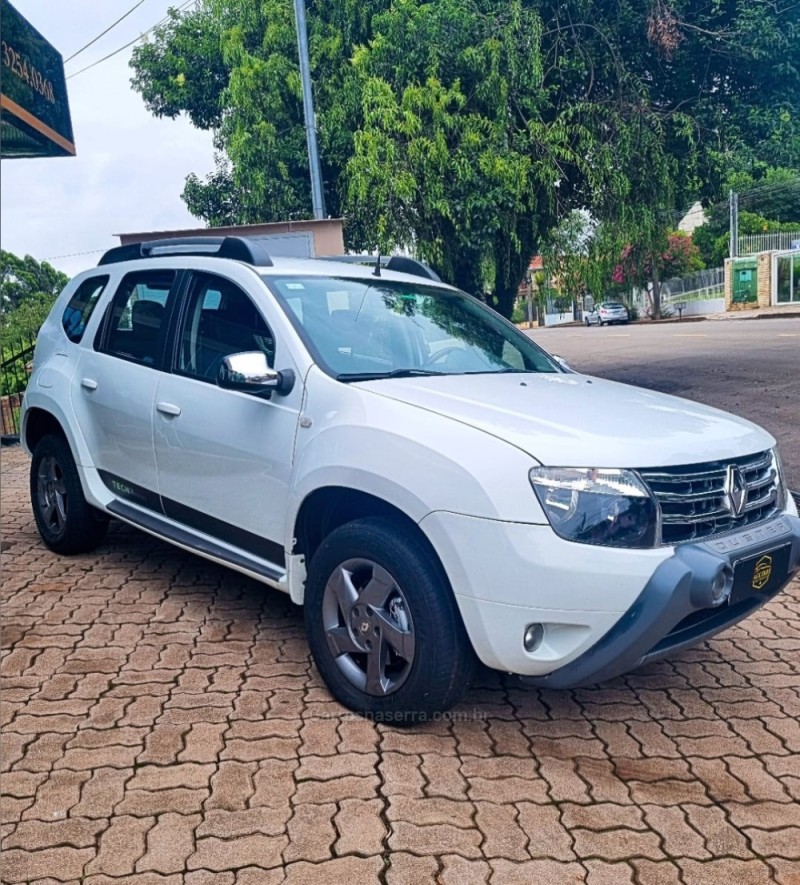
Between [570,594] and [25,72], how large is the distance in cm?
840

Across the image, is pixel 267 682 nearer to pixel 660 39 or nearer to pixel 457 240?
pixel 457 240

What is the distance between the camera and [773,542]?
10.6 feet

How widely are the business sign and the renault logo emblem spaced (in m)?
7.23

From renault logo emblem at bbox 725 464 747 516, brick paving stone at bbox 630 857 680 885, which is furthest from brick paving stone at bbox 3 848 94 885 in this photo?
renault logo emblem at bbox 725 464 747 516

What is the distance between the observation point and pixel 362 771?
10.2 feet

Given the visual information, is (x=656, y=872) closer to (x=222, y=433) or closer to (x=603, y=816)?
(x=603, y=816)

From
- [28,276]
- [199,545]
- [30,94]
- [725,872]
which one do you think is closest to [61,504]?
[199,545]

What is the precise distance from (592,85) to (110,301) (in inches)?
371

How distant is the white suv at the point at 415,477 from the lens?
292 cm

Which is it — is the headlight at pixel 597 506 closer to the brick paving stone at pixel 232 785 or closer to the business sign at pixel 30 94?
the brick paving stone at pixel 232 785

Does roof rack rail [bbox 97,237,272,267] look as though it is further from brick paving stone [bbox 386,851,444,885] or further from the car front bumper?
brick paving stone [bbox 386,851,444,885]

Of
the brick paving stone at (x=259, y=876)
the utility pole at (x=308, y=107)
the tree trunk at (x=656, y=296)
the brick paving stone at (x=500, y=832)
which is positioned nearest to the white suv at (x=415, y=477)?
the brick paving stone at (x=500, y=832)

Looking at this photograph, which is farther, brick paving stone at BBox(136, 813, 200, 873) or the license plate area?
the license plate area

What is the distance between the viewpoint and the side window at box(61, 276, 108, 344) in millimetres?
5281
